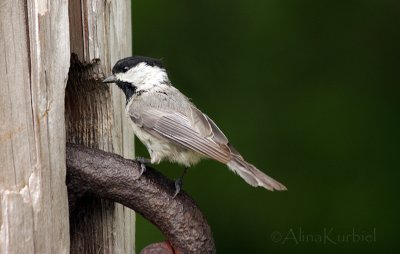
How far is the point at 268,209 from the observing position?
4.25m

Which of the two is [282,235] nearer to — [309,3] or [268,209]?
[268,209]

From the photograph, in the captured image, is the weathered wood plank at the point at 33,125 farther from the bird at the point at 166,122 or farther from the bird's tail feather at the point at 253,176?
the bird's tail feather at the point at 253,176

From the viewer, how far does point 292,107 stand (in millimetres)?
4215

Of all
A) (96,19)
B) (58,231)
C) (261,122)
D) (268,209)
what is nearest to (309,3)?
(261,122)

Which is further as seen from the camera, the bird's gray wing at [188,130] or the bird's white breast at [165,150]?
the bird's white breast at [165,150]

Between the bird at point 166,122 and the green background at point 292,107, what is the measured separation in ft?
2.74

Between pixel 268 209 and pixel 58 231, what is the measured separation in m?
1.99

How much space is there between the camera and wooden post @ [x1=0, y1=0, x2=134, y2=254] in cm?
223

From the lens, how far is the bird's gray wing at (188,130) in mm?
2943

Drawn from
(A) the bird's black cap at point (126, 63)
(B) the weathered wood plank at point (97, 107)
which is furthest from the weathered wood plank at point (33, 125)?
(A) the bird's black cap at point (126, 63)

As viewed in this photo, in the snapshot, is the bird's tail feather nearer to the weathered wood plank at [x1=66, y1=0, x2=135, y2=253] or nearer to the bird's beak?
the weathered wood plank at [x1=66, y1=0, x2=135, y2=253]

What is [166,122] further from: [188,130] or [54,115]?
[54,115]

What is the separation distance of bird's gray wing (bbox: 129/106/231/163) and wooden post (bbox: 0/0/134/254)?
31 cm

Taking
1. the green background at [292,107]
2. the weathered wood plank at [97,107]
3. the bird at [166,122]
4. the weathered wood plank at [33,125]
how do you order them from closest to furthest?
the weathered wood plank at [33,125], the weathered wood plank at [97,107], the bird at [166,122], the green background at [292,107]
